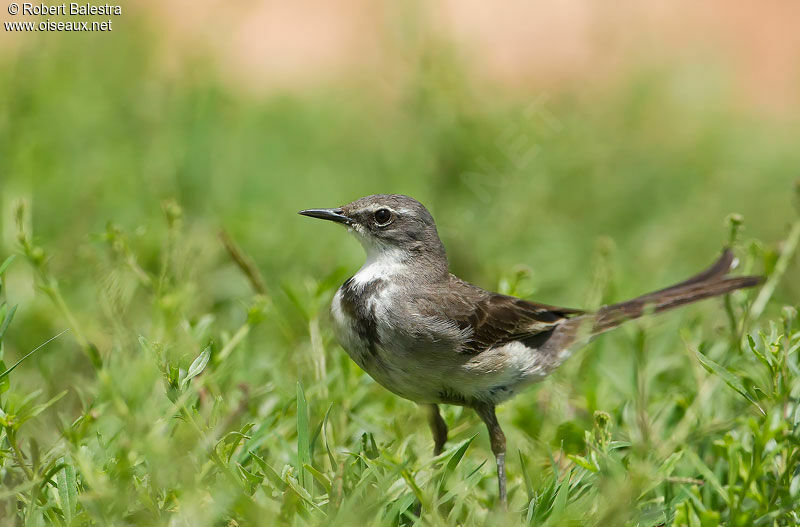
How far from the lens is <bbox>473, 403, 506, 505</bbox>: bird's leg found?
3684 millimetres

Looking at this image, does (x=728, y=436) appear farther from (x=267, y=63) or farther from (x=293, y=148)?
(x=267, y=63)

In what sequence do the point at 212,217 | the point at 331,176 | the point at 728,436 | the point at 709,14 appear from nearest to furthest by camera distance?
the point at 728,436 → the point at 212,217 → the point at 331,176 → the point at 709,14

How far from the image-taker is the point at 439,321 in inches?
155

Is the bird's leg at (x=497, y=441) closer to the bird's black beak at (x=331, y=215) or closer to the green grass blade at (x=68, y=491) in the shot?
the bird's black beak at (x=331, y=215)

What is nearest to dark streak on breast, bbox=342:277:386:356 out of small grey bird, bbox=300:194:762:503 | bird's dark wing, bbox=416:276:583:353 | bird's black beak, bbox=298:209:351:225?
small grey bird, bbox=300:194:762:503

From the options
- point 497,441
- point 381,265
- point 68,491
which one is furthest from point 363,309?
point 68,491

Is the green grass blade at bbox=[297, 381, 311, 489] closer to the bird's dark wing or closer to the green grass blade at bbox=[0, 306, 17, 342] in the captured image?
the bird's dark wing

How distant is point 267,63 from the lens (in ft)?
35.7

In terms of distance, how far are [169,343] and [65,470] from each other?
1.91ft

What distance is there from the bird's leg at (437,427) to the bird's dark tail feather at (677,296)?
1.03 metres

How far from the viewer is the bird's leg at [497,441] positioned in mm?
3684

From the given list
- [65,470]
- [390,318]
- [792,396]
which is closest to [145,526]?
[65,470]

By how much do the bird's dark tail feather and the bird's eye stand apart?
1.21m

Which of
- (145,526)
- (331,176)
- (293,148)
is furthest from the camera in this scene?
(293,148)
